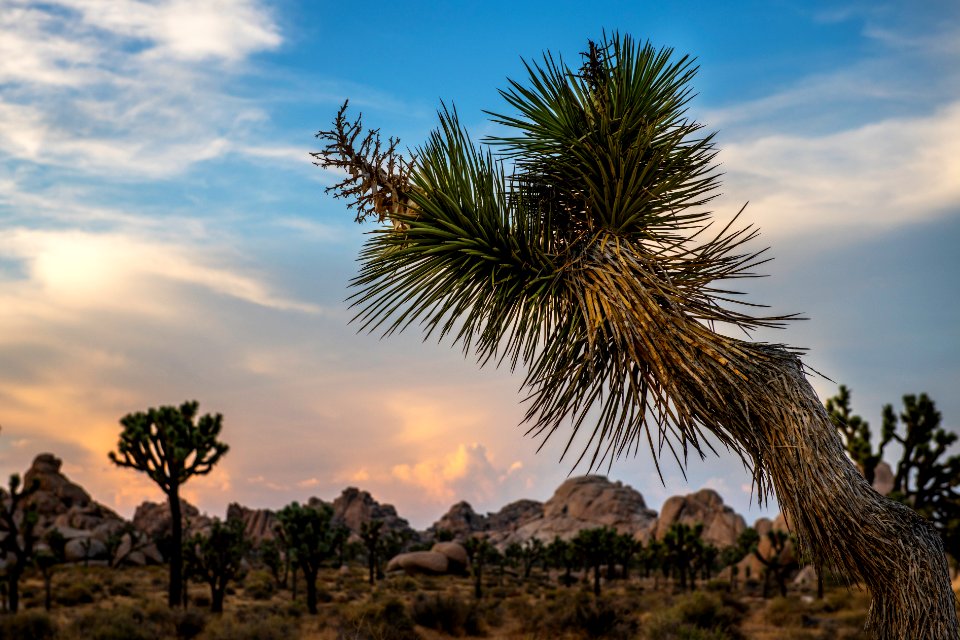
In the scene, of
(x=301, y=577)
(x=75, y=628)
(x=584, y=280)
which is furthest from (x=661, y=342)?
(x=301, y=577)

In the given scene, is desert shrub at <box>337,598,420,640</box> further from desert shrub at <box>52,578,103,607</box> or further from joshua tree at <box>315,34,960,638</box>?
desert shrub at <box>52,578,103,607</box>

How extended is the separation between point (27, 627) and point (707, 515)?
10621 centimetres

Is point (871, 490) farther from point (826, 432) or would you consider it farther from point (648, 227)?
point (648, 227)

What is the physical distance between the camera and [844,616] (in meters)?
24.3

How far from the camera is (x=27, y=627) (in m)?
18.4

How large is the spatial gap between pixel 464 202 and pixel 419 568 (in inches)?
2191

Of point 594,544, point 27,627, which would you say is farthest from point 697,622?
point 594,544

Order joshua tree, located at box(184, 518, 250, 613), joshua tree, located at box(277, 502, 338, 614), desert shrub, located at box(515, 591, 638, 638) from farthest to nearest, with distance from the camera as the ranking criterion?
1. joshua tree, located at box(277, 502, 338, 614)
2. joshua tree, located at box(184, 518, 250, 613)
3. desert shrub, located at box(515, 591, 638, 638)

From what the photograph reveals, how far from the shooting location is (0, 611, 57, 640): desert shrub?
18.0 m

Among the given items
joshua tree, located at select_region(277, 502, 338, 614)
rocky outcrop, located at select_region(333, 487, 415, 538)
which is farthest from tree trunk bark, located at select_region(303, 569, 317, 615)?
rocky outcrop, located at select_region(333, 487, 415, 538)

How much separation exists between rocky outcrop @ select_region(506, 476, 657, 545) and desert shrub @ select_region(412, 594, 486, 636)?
10843 cm

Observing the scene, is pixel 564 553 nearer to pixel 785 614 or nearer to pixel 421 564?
pixel 421 564

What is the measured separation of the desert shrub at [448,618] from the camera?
19562 mm

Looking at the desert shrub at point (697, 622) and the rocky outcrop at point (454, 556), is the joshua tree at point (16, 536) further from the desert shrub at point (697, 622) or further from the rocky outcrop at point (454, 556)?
the rocky outcrop at point (454, 556)
